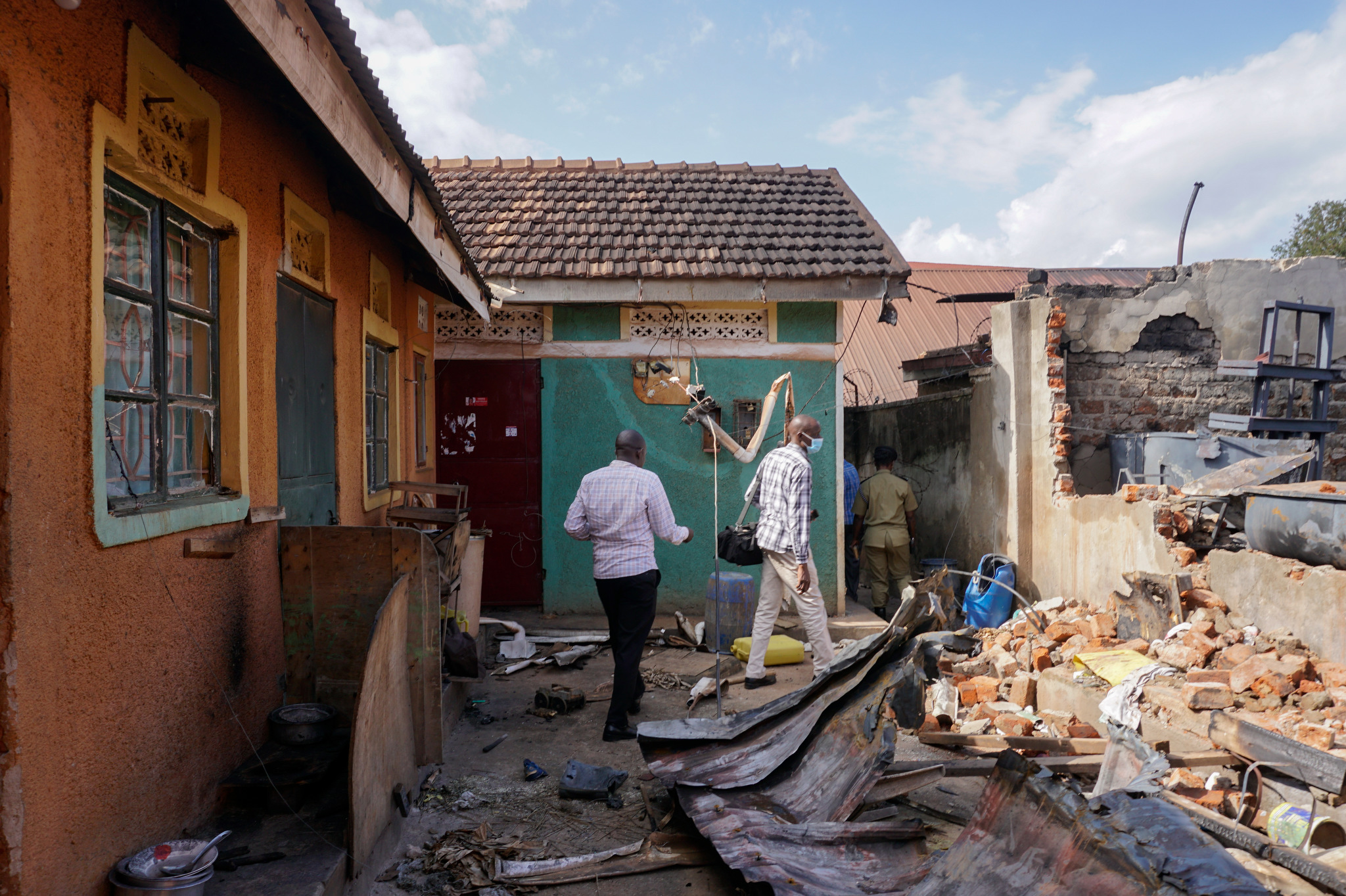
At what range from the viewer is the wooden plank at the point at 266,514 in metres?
3.58

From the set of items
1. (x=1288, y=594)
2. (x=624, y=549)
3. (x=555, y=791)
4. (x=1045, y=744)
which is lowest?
(x=555, y=791)

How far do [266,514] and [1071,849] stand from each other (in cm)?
347

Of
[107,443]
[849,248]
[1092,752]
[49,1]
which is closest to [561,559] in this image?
[849,248]

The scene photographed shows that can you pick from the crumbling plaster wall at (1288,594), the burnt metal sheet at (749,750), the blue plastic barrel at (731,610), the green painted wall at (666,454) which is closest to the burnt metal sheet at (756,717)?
the burnt metal sheet at (749,750)

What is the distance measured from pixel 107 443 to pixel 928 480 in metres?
9.77

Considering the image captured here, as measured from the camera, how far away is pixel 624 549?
5.12m

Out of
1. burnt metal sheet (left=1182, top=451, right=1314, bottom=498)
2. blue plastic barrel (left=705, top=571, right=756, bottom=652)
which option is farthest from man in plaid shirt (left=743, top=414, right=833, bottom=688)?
burnt metal sheet (left=1182, top=451, right=1314, bottom=498)

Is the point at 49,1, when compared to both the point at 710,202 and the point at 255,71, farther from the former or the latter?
the point at 710,202

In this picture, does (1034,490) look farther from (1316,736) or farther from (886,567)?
(1316,736)

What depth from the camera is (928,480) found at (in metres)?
10.9

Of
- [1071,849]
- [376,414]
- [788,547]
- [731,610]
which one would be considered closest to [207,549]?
[1071,849]

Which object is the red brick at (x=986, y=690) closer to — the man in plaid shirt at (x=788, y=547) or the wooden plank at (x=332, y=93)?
the man in plaid shirt at (x=788, y=547)

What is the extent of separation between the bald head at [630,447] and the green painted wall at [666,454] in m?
2.95

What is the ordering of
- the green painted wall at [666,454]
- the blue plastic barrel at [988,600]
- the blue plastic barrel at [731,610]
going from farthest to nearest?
the green painted wall at [666,454]
the blue plastic barrel at [988,600]
the blue plastic barrel at [731,610]
